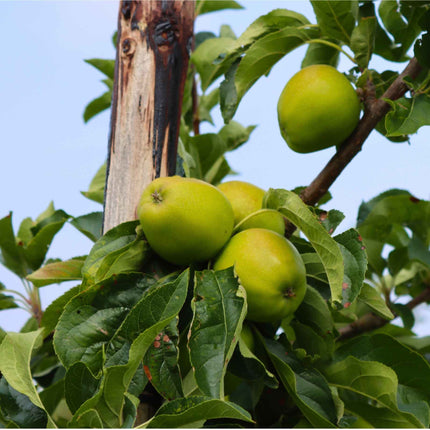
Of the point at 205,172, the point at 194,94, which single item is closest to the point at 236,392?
the point at 205,172

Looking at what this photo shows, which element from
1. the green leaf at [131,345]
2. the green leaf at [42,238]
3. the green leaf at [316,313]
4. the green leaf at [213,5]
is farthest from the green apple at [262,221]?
the green leaf at [213,5]

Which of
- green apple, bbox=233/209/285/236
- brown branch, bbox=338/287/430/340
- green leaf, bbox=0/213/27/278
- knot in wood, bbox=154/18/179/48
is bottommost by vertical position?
brown branch, bbox=338/287/430/340

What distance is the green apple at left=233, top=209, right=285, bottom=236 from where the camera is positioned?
90 centimetres

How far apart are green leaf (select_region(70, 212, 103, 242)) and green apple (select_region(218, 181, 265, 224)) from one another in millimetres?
416

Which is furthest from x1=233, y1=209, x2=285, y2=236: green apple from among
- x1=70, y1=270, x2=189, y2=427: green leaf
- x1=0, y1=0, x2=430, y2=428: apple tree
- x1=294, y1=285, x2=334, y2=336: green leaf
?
x1=70, y1=270, x2=189, y2=427: green leaf

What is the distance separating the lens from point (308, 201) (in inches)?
37.2

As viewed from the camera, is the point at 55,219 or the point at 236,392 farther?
the point at 55,219

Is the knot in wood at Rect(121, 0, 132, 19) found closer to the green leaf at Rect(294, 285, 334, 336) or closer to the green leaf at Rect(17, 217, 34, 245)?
the green leaf at Rect(294, 285, 334, 336)

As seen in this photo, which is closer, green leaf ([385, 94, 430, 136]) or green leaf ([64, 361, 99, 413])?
green leaf ([64, 361, 99, 413])

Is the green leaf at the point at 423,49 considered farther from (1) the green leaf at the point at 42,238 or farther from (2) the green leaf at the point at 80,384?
(1) the green leaf at the point at 42,238

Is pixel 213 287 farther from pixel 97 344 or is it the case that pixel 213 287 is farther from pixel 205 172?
pixel 205 172

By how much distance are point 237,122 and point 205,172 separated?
0.88 ft

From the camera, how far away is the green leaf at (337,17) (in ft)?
3.25

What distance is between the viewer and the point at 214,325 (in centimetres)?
72
